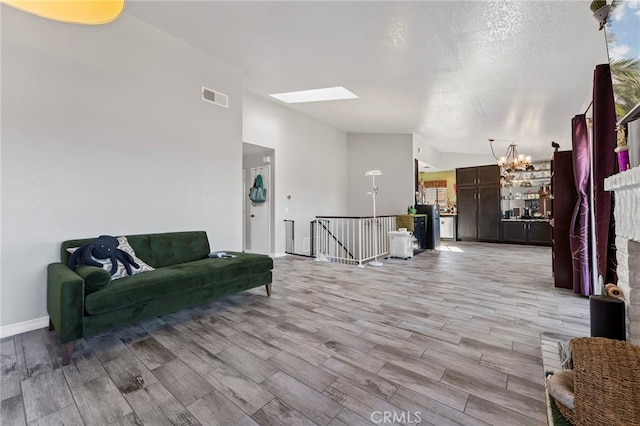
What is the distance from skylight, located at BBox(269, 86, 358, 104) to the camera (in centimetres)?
519

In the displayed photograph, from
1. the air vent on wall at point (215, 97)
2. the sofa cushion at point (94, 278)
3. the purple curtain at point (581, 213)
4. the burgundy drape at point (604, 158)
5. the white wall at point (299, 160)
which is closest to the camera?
the sofa cushion at point (94, 278)

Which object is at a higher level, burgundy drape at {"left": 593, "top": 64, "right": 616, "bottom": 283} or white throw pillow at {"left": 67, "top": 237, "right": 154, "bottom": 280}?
burgundy drape at {"left": 593, "top": 64, "right": 616, "bottom": 283}

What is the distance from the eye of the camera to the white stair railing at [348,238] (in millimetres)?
6070

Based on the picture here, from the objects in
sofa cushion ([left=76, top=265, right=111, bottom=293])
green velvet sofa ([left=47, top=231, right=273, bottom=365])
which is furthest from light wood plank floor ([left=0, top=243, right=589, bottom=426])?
sofa cushion ([left=76, top=265, right=111, bottom=293])

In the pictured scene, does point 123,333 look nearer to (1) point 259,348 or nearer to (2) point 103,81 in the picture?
(1) point 259,348

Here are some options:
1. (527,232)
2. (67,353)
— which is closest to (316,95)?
(67,353)

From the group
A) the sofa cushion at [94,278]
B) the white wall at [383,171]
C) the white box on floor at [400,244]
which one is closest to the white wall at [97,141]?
the sofa cushion at [94,278]

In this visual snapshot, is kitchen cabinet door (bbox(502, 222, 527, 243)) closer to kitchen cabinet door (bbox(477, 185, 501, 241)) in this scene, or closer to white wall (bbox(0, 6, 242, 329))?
kitchen cabinet door (bbox(477, 185, 501, 241))

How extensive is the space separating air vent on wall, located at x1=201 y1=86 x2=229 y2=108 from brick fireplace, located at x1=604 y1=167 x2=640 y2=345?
454cm

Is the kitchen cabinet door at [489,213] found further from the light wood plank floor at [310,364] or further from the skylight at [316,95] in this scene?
the skylight at [316,95]

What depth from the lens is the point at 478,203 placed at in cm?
894

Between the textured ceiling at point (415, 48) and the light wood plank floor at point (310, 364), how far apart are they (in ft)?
9.85

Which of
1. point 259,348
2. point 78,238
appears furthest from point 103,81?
point 259,348

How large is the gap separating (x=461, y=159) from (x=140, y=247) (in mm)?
10039
